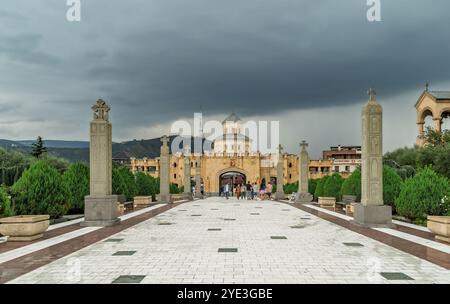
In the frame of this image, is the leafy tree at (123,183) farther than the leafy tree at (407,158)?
No

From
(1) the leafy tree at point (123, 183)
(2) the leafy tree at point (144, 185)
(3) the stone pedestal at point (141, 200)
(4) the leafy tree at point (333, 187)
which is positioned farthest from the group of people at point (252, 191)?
(1) the leafy tree at point (123, 183)

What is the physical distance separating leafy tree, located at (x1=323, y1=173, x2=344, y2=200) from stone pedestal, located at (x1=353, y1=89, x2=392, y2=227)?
10749 mm

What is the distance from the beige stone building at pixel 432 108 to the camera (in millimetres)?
46719

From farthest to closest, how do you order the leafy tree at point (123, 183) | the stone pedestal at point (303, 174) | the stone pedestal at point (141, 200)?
the stone pedestal at point (303, 174)
the stone pedestal at point (141, 200)
the leafy tree at point (123, 183)

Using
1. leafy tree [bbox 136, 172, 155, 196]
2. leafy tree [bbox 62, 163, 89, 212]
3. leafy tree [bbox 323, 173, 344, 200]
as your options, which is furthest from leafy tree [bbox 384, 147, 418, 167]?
leafy tree [bbox 62, 163, 89, 212]

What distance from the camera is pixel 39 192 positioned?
12641 millimetres

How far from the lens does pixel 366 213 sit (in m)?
12.3

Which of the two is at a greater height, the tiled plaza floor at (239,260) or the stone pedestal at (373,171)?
the stone pedestal at (373,171)

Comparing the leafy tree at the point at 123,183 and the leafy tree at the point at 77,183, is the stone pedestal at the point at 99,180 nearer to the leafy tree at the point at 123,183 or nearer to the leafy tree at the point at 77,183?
the leafy tree at the point at 77,183

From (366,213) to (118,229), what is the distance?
7.52 m

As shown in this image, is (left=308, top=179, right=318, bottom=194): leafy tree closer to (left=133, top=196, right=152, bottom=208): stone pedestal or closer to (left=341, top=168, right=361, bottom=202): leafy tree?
(left=341, top=168, right=361, bottom=202): leafy tree

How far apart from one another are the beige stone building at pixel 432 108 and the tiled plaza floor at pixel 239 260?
135 ft
